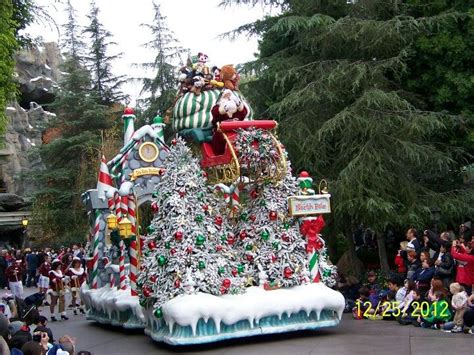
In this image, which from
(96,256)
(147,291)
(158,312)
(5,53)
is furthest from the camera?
(5,53)

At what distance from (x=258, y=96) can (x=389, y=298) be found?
787 centimetres

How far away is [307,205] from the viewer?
11.5 m

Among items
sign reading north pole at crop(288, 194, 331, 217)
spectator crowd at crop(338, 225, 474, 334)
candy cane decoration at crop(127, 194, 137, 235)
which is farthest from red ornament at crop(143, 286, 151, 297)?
spectator crowd at crop(338, 225, 474, 334)

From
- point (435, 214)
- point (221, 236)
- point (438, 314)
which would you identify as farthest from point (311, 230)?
point (435, 214)

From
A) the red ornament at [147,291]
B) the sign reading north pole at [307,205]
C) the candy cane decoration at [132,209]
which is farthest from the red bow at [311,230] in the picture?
the candy cane decoration at [132,209]

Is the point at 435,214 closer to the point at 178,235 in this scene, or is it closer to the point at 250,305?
the point at 250,305

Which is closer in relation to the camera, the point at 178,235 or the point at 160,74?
the point at 178,235

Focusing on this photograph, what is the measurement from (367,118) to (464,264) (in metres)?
5.37

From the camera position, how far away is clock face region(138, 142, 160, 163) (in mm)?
14102

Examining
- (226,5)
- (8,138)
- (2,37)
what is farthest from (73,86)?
(2,37)

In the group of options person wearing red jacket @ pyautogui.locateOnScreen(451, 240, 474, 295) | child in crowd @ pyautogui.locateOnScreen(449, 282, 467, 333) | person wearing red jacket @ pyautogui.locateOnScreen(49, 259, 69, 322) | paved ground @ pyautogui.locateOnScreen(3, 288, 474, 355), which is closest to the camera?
paved ground @ pyautogui.locateOnScreen(3, 288, 474, 355)

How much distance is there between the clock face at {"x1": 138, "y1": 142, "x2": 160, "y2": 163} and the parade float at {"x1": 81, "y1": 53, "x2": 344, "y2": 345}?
1.24m

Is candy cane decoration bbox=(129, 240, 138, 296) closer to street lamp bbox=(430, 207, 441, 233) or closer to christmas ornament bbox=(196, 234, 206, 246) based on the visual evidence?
christmas ornament bbox=(196, 234, 206, 246)

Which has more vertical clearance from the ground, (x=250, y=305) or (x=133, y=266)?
(x=133, y=266)
